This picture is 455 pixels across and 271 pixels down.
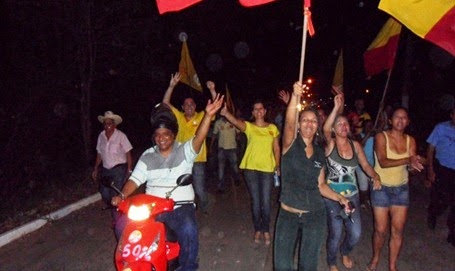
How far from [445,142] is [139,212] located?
5050 mm

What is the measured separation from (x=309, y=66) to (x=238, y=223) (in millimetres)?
50378

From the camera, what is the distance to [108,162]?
23.6 feet

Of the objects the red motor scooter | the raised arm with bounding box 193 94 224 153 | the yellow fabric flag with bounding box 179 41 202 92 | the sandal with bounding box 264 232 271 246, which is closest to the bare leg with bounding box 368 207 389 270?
the sandal with bounding box 264 232 271 246

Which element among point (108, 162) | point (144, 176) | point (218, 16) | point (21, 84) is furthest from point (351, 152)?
point (218, 16)

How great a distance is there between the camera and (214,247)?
6691 millimetres

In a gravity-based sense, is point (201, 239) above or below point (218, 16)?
below

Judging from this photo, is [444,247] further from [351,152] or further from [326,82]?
[326,82]

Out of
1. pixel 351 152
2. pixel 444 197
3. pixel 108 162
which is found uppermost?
pixel 351 152

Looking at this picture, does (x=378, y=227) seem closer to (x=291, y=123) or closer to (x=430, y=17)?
(x=291, y=123)

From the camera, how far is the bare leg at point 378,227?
525cm

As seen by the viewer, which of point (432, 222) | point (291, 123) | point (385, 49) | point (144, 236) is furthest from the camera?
point (385, 49)

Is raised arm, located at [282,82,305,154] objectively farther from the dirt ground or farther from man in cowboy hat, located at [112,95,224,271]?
the dirt ground

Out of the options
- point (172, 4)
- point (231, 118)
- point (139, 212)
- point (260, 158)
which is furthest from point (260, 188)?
point (172, 4)

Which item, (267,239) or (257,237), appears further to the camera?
(257,237)
